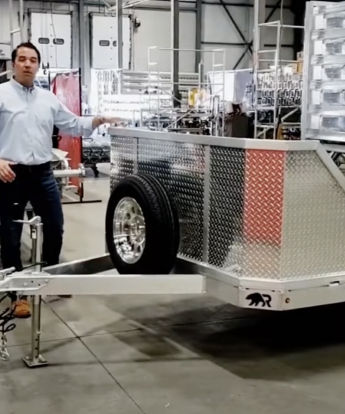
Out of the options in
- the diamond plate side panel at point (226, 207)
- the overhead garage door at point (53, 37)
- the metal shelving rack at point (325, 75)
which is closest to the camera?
the diamond plate side panel at point (226, 207)

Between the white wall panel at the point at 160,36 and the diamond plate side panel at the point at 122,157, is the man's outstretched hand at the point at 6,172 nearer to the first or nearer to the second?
the diamond plate side panel at the point at 122,157

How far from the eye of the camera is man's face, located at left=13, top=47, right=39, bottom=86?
4.67m

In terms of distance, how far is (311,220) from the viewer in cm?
376

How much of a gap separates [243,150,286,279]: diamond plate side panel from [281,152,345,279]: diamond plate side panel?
5 cm

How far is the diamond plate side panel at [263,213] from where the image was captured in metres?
3.61

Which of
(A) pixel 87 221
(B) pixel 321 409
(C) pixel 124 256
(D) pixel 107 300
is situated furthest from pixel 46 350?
(A) pixel 87 221

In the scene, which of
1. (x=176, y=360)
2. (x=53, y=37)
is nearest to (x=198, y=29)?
(x=53, y=37)

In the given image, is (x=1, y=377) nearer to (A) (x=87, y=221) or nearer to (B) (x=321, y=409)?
(B) (x=321, y=409)

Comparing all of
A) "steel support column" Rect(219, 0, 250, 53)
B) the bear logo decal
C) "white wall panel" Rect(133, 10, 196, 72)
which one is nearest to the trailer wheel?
the bear logo decal

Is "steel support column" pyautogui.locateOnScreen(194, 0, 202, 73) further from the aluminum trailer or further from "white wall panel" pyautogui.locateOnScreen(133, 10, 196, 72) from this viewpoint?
the aluminum trailer

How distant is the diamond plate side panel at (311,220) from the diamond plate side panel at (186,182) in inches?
24.3

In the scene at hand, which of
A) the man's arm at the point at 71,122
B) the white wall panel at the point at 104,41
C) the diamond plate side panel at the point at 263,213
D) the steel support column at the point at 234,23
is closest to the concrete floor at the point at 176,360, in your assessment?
the diamond plate side panel at the point at 263,213

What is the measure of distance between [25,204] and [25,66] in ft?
3.32

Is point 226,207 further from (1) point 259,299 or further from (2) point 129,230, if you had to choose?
(2) point 129,230
